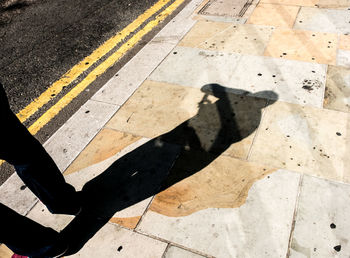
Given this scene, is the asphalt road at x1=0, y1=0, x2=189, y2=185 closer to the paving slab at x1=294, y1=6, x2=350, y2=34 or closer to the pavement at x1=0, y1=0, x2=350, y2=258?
the pavement at x1=0, y1=0, x2=350, y2=258

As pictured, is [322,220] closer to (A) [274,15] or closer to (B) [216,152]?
(B) [216,152]

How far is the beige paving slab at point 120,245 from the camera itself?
2.41 m

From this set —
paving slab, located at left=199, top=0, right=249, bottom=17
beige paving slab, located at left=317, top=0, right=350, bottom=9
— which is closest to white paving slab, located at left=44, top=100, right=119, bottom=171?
paving slab, located at left=199, top=0, right=249, bottom=17

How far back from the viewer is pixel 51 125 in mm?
3719

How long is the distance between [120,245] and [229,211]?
958mm

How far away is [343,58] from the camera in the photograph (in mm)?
4086

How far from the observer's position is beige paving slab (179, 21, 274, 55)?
177 inches

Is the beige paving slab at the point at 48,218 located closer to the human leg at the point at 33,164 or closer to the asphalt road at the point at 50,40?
the human leg at the point at 33,164

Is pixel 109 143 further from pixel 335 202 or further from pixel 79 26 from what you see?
pixel 79 26

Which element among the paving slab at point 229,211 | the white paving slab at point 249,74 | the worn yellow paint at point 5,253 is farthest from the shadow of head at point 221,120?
the worn yellow paint at point 5,253

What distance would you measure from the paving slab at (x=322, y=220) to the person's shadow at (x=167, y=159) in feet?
2.89

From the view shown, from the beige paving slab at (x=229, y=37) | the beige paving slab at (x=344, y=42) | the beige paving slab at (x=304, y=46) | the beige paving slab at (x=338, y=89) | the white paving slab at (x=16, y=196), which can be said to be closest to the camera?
the white paving slab at (x=16, y=196)

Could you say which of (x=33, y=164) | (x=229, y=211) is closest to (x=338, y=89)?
(x=229, y=211)

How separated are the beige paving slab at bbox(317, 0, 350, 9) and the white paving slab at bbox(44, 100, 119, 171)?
4239 mm
